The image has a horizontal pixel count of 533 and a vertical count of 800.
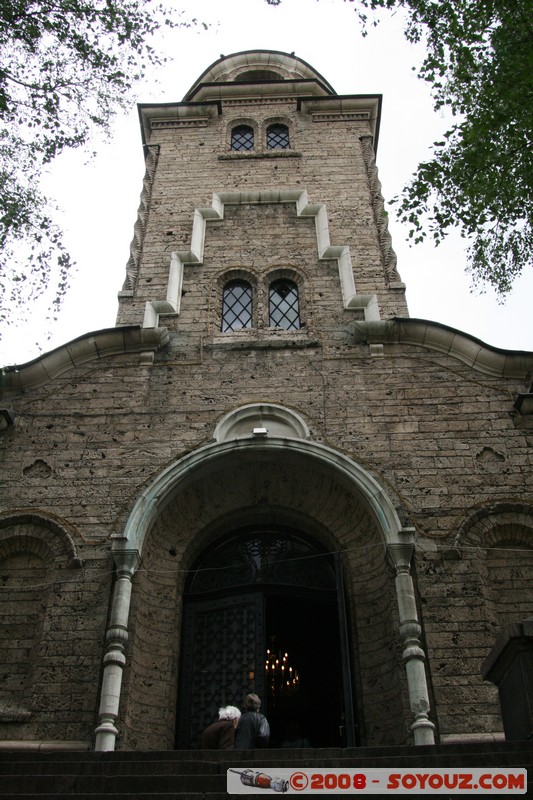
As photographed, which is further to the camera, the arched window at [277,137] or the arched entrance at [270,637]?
the arched window at [277,137]

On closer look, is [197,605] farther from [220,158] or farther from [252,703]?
[220,158]

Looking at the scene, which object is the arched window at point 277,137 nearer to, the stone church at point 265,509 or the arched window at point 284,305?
the stone church at point 265,509

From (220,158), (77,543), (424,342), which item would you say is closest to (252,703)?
(77,543)

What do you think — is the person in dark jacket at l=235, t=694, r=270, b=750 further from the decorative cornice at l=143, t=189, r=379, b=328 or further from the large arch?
the decorative cornice at l=143, t=189, r=379, b=328

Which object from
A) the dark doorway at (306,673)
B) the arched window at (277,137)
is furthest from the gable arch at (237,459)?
the arched window at (277,137)

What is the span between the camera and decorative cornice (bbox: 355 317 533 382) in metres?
11.3

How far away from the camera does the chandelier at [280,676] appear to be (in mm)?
12133

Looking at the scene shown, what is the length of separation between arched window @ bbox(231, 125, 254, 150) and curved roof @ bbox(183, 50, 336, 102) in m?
4.19

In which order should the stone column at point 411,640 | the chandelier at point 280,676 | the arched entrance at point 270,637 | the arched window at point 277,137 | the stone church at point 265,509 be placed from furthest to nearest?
1. the arched window at point 277,137
2. the chandelier at point 280,676
3. the arched entrance at point 270,637
4. the stone church at point 265,509
5. the stone column at point 411,640

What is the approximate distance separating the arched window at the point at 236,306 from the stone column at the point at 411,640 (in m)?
Answer: 5.09

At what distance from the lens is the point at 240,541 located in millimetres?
11195

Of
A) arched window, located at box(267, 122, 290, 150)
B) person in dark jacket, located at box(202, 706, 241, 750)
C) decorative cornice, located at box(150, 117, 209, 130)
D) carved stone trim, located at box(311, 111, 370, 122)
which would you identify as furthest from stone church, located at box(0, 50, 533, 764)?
decorative cornice, located at box(150, 117, 209, 130)

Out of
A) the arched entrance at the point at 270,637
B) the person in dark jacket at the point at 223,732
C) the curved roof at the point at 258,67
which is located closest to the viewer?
the person in dark jacket at the point at 223,732

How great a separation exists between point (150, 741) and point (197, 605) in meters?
1.89
